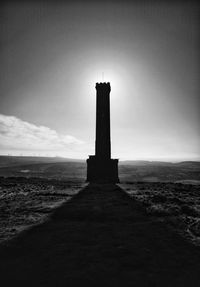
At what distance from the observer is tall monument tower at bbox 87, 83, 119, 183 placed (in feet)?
56.4

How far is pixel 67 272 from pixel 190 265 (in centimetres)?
194

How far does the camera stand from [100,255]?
4.11 meters

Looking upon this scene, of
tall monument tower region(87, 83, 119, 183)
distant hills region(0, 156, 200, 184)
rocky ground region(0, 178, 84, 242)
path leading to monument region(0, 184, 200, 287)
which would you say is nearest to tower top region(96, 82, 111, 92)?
tall monument tower region(87, 83, 119, 183)

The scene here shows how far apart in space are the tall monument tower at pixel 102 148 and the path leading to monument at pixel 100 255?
34.6ft

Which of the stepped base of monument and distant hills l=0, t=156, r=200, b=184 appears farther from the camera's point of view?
distant hills l=0, t=156, r=200, b=184

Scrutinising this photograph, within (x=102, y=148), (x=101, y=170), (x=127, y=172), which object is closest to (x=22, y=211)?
(x=101, y=170)

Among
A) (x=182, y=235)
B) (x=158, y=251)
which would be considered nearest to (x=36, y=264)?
(x=158, y=251)

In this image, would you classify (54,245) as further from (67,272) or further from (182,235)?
(182,235)

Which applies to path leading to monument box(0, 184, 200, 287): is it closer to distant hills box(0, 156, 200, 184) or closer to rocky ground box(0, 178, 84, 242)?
rocky ground box(0, 178, 84, 242)

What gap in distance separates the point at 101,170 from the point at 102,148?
1803 millimetres

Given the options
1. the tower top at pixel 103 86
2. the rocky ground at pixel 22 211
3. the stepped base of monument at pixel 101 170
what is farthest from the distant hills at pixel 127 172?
the rocky ground at pixel 22 211

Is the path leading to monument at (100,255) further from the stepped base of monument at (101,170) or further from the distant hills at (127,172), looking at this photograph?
the distant hills at (127,172)

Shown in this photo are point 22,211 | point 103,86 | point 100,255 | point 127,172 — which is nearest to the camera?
point 100,255

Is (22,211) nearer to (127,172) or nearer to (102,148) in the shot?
(102,148)
